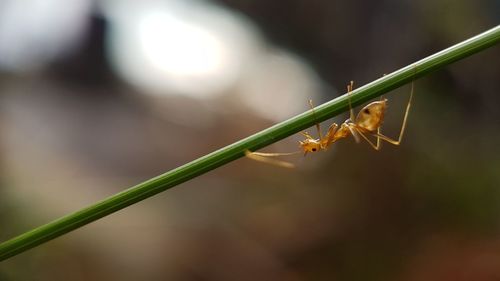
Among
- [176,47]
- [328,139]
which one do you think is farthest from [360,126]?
[176,47]

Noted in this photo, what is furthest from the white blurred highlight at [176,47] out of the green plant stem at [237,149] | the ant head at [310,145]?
the green plant stem at [237,149]

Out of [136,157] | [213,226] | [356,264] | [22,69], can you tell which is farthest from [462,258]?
[22,69]

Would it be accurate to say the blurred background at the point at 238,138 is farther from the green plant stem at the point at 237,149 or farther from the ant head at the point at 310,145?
the green plant stem at the point at 237,149

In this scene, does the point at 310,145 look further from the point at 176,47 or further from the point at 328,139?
the point at 176,47

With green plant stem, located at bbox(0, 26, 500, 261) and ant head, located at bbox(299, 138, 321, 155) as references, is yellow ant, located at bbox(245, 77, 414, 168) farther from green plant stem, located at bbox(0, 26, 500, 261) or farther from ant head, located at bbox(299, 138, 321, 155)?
green plant stem, located at bbox(0, 26, 500, 261)

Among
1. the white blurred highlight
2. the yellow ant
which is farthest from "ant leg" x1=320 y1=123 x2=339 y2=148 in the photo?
the white blurred highlight
